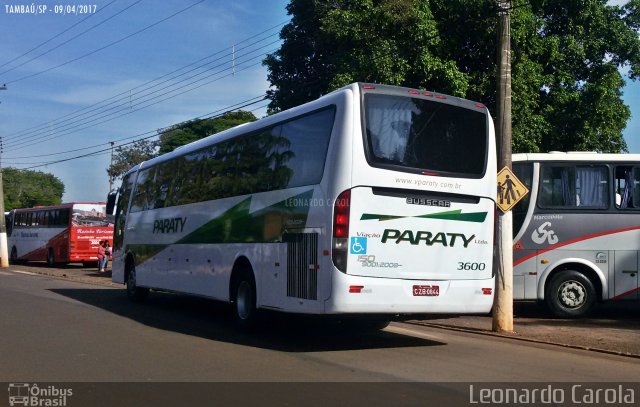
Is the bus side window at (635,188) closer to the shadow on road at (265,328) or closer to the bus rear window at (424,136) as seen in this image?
the bus rear window at (424,136)

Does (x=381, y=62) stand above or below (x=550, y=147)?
above

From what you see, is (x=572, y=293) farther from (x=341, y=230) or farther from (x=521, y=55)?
(x=521, y=55)

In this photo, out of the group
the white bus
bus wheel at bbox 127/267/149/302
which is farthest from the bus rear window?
bus wheel at bbox 127/267/149/302

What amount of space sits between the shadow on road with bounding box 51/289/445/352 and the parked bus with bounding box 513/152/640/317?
161 inches

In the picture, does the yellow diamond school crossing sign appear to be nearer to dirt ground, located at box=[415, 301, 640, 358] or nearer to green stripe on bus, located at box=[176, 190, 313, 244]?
dirt ground, located at box=[415, 301, 640, 358]

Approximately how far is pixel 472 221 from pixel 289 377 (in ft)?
12.8

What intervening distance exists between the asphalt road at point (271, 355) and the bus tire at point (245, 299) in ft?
0.83

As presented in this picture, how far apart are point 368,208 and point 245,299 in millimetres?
3561

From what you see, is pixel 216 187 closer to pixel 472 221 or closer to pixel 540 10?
pixel 472 221

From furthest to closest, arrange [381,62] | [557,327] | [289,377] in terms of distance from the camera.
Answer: [381,62] → [557,327] → [289,377]

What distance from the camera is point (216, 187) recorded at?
1338cm

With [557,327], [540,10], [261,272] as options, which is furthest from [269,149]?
[540,10]

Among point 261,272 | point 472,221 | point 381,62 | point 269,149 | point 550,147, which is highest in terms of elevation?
point 381,62

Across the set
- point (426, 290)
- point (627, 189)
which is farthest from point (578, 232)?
point (426, 290)
